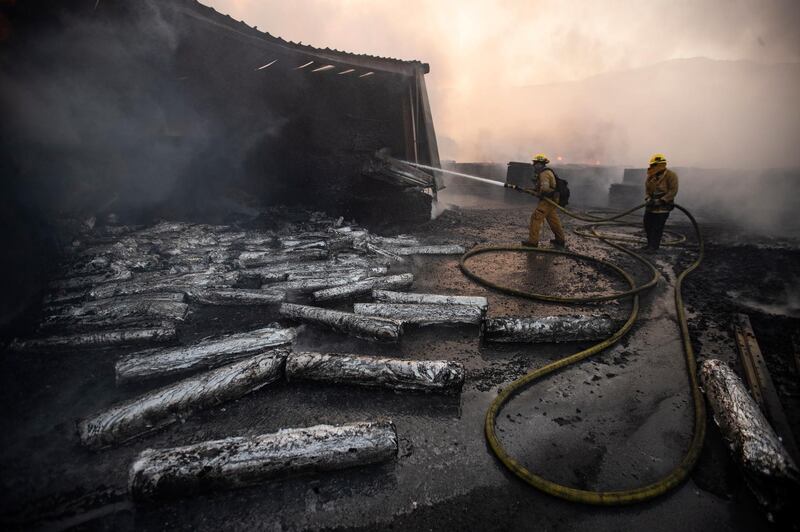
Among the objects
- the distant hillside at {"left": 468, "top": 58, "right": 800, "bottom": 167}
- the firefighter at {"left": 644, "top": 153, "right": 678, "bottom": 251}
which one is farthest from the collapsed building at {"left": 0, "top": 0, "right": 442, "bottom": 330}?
the distant hillside at {"left": 468, "top": 58, "right": 800, "bottom": 167}

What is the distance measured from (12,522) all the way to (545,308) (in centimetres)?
494

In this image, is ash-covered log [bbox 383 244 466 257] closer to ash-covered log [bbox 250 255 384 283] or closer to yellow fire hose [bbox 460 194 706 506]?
ash-covered log [bbox 250 255 384 283]

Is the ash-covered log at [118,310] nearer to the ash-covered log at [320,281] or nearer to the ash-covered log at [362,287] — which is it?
the ash-covered log at [320,281]

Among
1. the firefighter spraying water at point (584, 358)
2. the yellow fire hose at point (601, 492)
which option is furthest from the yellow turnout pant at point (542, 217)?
the yellow fire hose at point (601, 492)

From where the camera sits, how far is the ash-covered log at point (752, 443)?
71.0 inches

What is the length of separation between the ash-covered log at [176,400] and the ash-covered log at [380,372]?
0.23 m

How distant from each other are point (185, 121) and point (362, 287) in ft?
21.9

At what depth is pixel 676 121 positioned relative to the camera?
76.5 ft

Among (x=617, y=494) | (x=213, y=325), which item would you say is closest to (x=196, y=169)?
(x=213, y=325)

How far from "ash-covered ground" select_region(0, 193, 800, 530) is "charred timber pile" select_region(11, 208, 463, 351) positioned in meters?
0.21

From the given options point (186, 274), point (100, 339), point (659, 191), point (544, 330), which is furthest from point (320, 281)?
point (659, 191)

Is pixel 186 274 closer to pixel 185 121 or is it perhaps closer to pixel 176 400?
pixel 176 400

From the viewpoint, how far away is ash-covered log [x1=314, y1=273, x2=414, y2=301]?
4332mm

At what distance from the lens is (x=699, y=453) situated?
2.19 m
